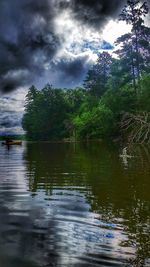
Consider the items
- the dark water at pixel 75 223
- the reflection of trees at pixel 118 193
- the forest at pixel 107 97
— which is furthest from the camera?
the forest at pixel 107 97

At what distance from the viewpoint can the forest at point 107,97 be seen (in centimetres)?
7188

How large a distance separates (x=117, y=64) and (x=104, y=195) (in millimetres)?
68330

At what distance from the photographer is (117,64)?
266 ft

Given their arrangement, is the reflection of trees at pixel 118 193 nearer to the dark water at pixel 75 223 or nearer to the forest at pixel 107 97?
the dark water at pixel 75 223

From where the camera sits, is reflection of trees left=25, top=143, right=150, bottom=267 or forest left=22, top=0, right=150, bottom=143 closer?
reflection of trees left=25, top=143, right=150, bottom=267

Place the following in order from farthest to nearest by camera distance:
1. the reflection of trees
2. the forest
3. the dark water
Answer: the forest < the reflection of trees < the dark water

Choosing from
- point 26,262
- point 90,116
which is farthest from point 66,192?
point 90,116

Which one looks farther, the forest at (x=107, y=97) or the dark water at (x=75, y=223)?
the forest at (x=107, y=97)

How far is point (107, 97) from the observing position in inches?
3159

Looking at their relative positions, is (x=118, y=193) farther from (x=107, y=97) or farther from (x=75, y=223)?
(x=107, y=97)

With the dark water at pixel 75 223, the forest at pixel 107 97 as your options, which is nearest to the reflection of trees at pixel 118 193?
Result: the dark water at pixel 75 223

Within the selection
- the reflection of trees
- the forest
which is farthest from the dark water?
the forest

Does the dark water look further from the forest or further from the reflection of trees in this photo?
the forest

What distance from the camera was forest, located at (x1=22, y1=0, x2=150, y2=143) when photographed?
71875 millimetres
